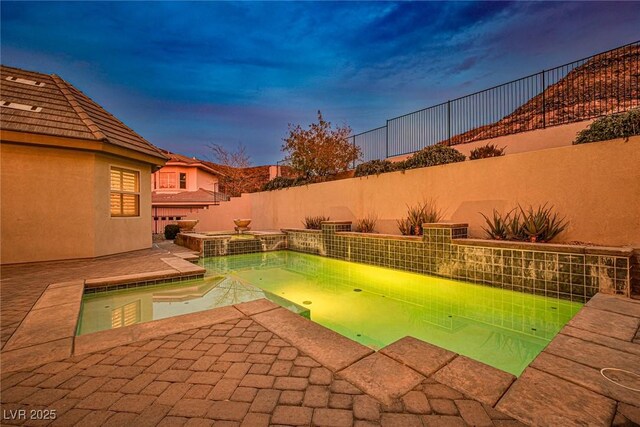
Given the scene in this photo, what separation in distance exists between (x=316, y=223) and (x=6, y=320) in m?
7.90

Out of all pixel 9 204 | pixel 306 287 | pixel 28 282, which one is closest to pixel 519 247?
pixel 306 287

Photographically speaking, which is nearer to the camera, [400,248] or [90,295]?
[90,295]

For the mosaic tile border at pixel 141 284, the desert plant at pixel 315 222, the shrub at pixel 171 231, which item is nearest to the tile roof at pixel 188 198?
the shrub at pixel 171 231

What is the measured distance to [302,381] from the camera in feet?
5.68

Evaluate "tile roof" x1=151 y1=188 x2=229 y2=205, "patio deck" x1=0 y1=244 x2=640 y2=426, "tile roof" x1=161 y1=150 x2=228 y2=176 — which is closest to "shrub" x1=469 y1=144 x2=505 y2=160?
"patio deck" x1=0 y1=244 x2=640 y2=426

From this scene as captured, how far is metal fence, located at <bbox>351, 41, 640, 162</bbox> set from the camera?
618 cm

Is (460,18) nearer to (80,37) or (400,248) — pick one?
(400,248)

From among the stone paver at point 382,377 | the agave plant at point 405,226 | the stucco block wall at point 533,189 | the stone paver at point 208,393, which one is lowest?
the stone paver at point 208,393

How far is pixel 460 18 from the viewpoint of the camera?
10.9m

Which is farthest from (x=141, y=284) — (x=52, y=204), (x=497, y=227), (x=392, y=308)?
(x=497, y=227)

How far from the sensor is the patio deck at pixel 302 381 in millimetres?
1409

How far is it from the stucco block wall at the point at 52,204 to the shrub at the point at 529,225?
931 cm

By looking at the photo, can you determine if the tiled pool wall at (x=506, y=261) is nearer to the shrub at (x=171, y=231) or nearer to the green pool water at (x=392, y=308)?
the green pool water at (x=392, y=308)

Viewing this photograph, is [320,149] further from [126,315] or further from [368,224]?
[126,315]
